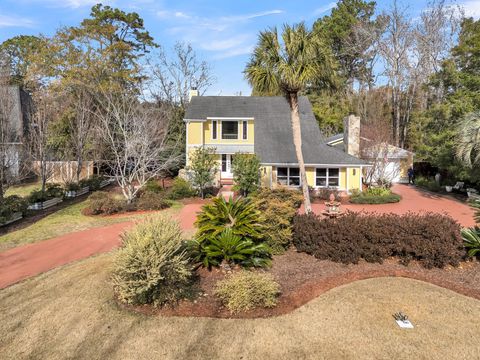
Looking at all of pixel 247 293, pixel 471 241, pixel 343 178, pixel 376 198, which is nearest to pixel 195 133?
pixel 343 178

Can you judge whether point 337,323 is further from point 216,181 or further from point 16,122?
point 16,122

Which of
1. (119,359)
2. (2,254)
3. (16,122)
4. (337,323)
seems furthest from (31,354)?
(16,122)

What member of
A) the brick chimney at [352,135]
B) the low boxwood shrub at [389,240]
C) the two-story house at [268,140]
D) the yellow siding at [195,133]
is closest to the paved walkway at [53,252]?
the low boxwood shrub at [389,240]

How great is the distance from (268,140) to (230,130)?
11.2 feet

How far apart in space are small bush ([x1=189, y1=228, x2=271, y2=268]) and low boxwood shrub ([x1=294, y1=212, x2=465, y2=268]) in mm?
1895

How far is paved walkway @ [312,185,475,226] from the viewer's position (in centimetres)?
1756

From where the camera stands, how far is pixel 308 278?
845cm

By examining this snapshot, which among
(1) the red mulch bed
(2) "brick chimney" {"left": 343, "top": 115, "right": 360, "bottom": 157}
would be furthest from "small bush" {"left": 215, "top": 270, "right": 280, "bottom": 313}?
(2) "brick chimney" {"left": 343, "top": 115, "right": 360, "bottom": 157}

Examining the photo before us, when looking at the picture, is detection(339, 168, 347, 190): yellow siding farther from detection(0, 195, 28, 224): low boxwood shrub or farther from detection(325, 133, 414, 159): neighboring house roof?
detection(0, 195, 28, 224): low boxwood shrub

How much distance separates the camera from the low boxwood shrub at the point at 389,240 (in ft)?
30.3

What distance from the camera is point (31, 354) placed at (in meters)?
5.63

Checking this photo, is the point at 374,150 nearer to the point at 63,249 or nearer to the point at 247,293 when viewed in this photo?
the point at 247,293

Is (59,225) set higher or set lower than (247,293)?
lower

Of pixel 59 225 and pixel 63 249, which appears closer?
pixel 63 249
